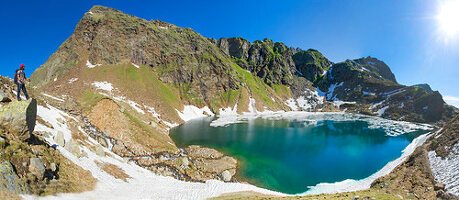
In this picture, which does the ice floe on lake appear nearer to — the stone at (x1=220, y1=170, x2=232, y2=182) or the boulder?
the stone at (x1=220, y1=170, x2=232, y2=182)

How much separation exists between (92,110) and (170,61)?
9536 centimetres

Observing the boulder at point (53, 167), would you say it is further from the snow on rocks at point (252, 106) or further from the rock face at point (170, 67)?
the snow on rocks at point (252, 106)

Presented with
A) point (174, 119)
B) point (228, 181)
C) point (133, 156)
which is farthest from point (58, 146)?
point (174, 119)

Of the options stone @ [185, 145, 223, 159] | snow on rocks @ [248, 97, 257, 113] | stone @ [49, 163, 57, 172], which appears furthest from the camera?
snow on rocks @ [248, 97, 257, 113]

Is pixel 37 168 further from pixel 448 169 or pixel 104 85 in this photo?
pixel 104 85

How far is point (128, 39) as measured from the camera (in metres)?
110

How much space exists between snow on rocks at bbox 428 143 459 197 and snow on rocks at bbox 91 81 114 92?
96.3 m

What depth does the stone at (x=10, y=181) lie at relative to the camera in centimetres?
850

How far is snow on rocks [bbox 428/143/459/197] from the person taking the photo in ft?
60.1

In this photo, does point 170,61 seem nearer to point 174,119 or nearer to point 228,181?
point 174,119

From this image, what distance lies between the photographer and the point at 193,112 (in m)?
104

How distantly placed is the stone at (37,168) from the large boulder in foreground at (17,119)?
2583mm

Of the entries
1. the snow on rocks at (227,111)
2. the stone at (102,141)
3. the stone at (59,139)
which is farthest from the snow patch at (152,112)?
the stone at (59,139)

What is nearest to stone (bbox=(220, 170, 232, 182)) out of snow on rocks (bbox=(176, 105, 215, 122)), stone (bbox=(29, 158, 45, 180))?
stone (bbox=(29, 158, 45, 180))
